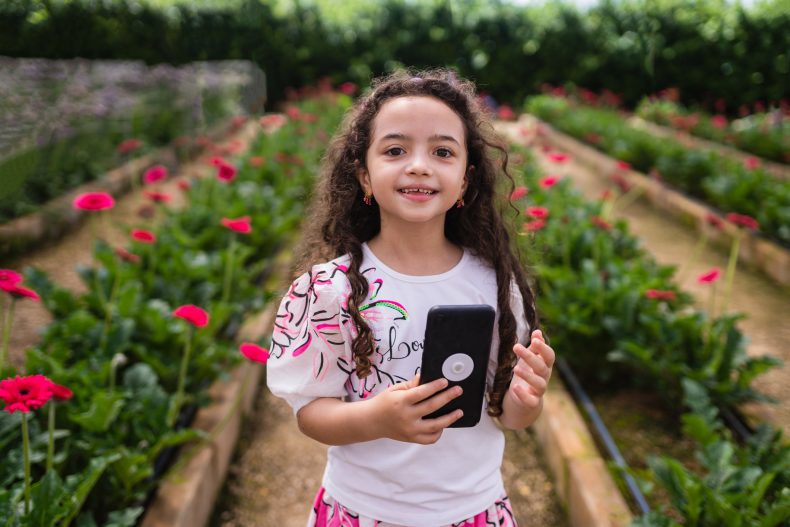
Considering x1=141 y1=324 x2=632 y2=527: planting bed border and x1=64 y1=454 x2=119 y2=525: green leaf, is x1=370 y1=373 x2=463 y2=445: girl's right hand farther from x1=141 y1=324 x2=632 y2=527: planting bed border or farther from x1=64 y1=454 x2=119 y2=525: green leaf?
x1=141 y1=324 x2=632 y2=527: planting bed border

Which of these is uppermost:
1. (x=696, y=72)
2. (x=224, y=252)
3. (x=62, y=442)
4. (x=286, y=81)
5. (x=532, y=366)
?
(x=532, y=366)

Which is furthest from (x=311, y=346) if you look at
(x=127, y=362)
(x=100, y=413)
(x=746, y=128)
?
(x=746, y=128)

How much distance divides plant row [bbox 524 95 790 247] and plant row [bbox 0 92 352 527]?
370 cm

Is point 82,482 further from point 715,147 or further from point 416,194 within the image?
point 715,147

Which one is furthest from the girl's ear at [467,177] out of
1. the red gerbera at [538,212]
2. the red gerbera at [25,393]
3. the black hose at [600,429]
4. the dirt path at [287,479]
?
the dirt path at [287,479]

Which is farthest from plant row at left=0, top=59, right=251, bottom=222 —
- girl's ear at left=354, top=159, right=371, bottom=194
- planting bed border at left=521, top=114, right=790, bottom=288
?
planting bed border at left=521, top=114, right=790, bottom=288

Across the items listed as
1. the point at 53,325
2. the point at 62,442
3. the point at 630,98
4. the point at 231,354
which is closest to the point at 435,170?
→ the point at 62,442

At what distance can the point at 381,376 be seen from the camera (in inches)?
54.0

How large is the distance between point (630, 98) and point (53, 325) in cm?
1521

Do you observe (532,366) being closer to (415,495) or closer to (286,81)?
(415,495)

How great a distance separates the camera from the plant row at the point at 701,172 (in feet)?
17.3

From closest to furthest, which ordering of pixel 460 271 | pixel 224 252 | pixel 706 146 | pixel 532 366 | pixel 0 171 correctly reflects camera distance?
1. pixel 532 366
2. pixel 460 271
3. pixel 224 252
4. pixel 0 171
5. pixel 706 146

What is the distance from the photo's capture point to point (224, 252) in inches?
149

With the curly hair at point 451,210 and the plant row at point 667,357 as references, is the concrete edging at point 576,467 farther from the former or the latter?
the curly hair at point 451,210
